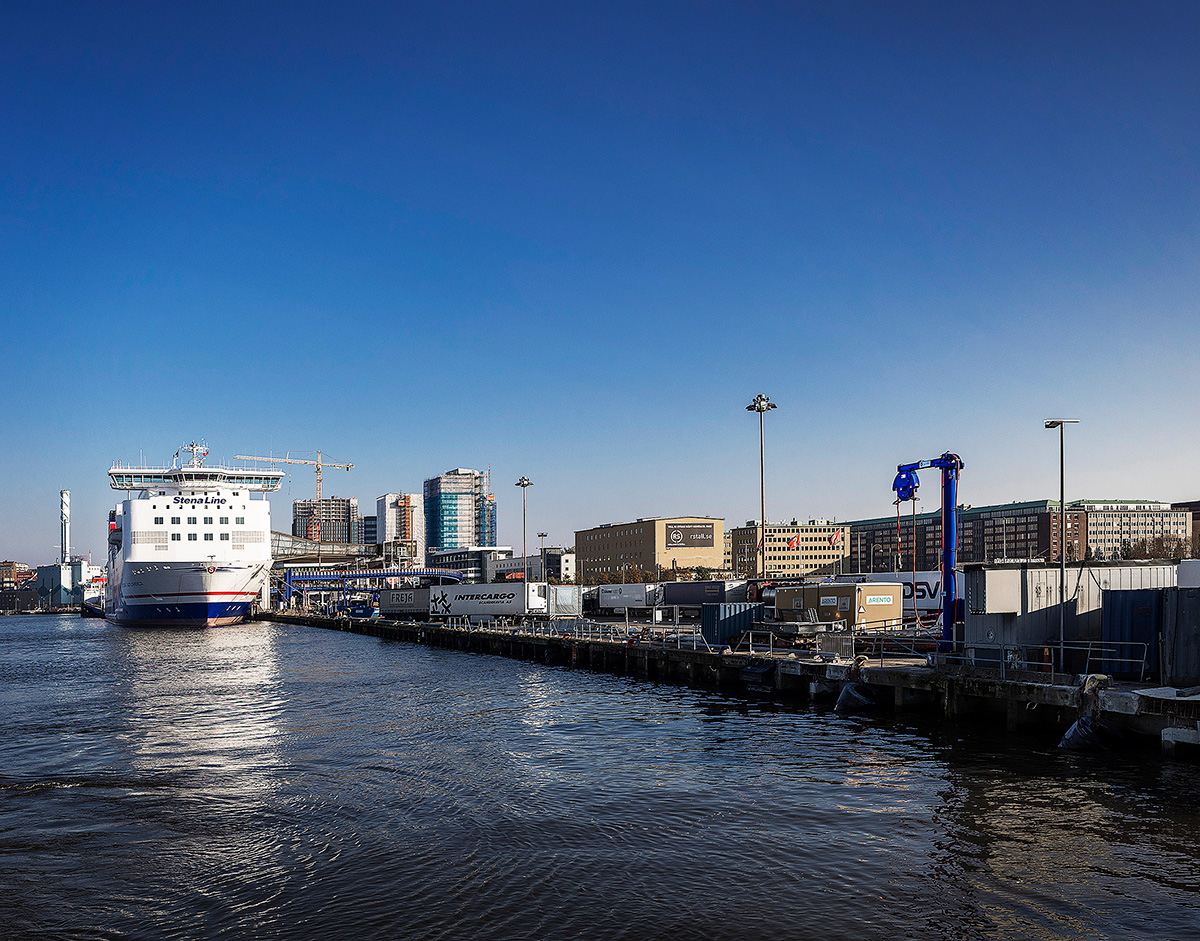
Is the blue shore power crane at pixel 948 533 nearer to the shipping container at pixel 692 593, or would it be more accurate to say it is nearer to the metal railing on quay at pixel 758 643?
the metal railing on quay at pixel 758 643

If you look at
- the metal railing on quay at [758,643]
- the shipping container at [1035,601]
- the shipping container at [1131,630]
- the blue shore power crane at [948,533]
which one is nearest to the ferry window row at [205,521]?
the metal railing on quay at [758,643]

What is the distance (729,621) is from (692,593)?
4215 centimetres

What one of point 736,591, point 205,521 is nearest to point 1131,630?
point 736,591

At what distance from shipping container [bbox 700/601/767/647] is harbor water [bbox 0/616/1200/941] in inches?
440

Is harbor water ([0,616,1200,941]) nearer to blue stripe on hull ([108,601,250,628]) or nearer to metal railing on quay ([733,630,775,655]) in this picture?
metal railing on quay ([733,630,775,655])

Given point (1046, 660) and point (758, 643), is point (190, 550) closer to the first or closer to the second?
point (758, 643)

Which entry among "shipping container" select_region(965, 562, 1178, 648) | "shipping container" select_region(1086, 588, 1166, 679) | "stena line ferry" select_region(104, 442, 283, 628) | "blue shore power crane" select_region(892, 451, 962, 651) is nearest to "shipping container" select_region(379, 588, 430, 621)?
"stena line ferry" select_region(104, 442, 283, 628)

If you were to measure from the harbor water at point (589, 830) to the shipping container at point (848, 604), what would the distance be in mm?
12550

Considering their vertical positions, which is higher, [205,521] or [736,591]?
[205,521]

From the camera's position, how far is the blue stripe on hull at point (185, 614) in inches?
3546

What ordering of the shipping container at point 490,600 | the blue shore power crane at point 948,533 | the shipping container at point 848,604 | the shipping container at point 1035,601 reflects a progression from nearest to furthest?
1. the shipping container at point 1035,601
2. the blue shore power crane at point 948,533
3. the shipping container at point 848,604
4. the shipping container at point 490,600

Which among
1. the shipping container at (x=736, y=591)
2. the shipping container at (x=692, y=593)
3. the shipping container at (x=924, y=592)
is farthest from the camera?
the shipping container at (x=692, y=593)

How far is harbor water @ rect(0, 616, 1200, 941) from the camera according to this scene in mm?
13406

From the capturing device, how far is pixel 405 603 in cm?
9462
